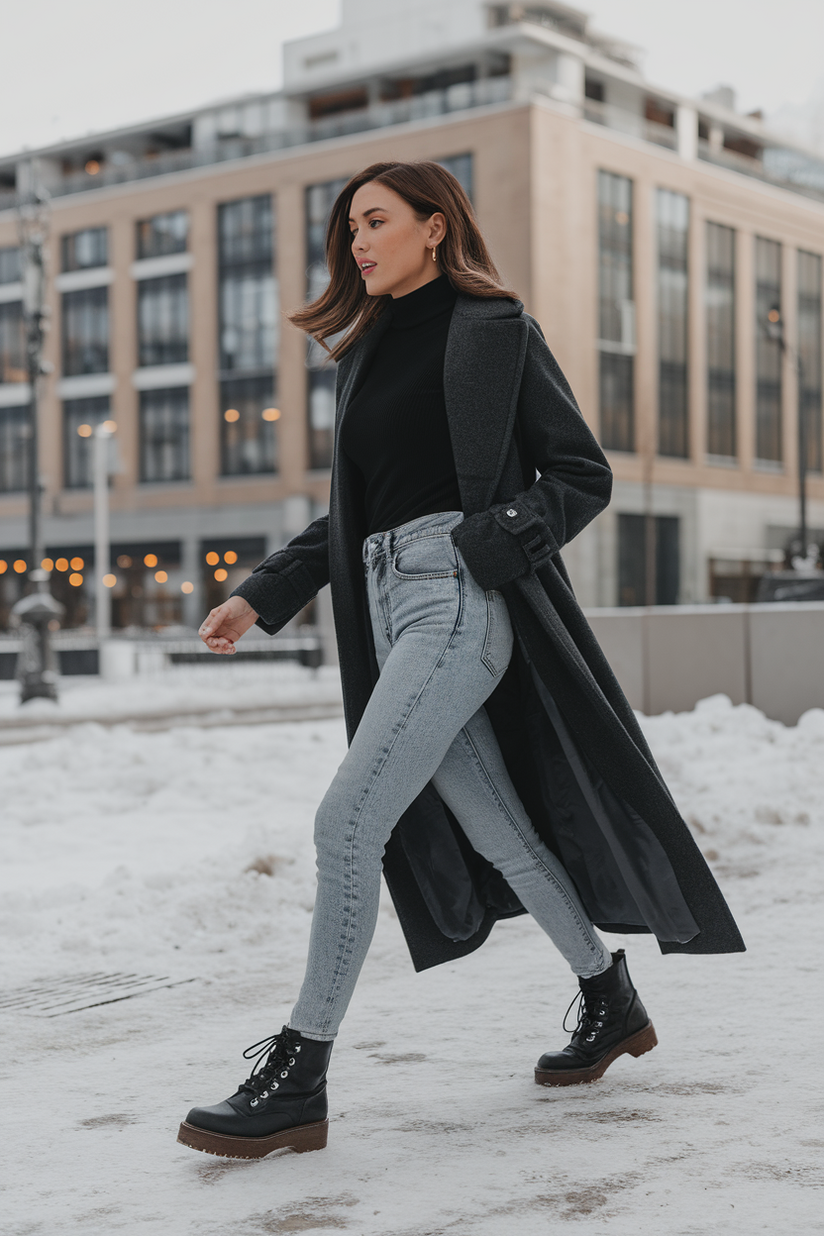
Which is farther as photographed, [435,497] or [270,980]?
[270,980]

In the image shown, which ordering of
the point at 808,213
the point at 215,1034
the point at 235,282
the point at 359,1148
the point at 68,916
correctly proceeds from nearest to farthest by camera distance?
the point at 359,1148 < the point at 215,1034 < the point at 68,916 < the point at 235,282 < the point at 808,213

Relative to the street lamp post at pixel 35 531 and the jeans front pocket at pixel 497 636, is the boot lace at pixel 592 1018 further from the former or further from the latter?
the street lamp post at pixel 35 531

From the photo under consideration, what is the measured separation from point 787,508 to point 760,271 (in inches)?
362

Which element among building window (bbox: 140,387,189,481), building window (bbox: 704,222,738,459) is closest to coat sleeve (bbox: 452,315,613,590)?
building window (bbox: 704,222,738,459)

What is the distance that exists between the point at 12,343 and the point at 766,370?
98.4 feet

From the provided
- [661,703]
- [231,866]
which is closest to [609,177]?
[661,703]

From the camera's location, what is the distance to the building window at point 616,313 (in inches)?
1928

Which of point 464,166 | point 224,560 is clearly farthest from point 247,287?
point 224,560

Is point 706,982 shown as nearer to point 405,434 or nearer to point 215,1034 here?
point 215,1034

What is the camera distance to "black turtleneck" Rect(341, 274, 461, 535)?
3.21 metres

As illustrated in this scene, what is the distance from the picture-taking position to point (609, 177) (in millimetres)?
49219

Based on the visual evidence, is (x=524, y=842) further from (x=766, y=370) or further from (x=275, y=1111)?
(x=766, y=370)

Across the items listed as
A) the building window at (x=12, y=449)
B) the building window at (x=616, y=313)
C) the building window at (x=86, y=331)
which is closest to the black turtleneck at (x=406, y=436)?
the building window at (x=616, y=313)

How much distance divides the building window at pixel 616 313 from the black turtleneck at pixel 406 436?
45815mm
